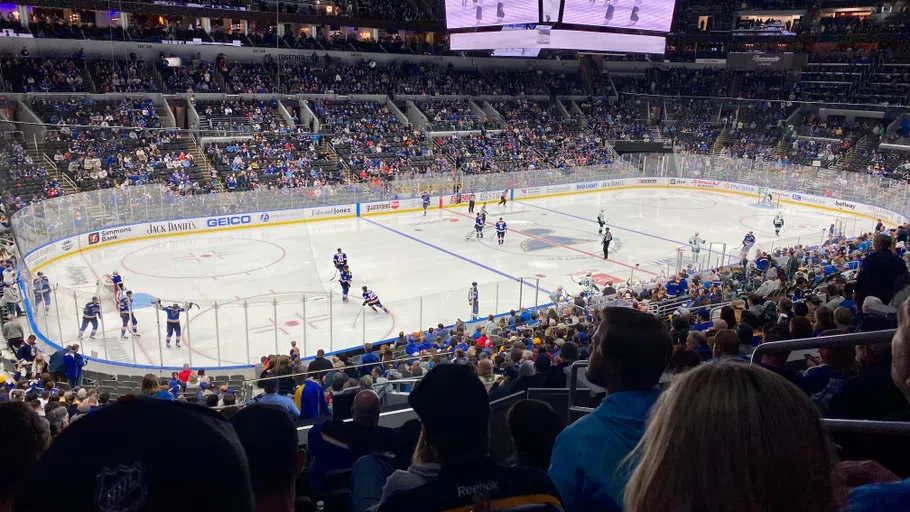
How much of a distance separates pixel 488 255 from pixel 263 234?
30.9 feet

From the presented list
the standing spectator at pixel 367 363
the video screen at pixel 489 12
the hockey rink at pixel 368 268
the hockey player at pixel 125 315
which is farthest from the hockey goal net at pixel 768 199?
the hockey player at pixel 125 315

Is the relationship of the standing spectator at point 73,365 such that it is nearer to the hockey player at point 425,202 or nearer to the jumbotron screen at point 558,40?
the hockey player at point 425,202

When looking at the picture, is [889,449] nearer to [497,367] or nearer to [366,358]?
[497,367]

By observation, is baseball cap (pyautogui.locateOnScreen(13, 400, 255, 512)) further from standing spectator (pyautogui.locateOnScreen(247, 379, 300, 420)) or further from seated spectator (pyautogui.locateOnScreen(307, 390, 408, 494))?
standing spectator (pyautogui.locateOnScreen(247, 379, 300, 420))

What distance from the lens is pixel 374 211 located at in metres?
33.1

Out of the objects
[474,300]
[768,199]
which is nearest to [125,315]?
[474,300]

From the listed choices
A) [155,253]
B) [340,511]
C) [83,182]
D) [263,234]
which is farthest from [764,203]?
[340,511]

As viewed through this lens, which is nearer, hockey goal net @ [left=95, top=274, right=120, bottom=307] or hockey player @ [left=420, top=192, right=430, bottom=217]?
hockey goal net @ [left=95, top=274, right=120, bottom=307]

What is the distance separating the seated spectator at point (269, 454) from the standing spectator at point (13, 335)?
48.8 feet

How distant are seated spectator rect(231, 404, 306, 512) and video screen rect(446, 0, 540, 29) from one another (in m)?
30.6

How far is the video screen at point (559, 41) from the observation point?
31203mm

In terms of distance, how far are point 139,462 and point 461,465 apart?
1242 mm

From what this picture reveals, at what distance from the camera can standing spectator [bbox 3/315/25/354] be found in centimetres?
1422

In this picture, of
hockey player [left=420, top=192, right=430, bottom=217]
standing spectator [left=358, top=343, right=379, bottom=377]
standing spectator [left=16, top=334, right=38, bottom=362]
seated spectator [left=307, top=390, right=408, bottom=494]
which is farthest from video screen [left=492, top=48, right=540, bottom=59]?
seated spectator [left=307, top=390, right=408, bottom=494]
